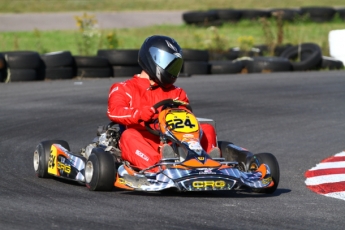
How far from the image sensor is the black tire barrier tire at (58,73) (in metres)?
13.1

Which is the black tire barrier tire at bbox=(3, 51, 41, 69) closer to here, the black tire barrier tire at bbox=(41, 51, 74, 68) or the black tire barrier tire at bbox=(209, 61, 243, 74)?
the black tire barrier tire at bbox=(41, 51, 74, 68)

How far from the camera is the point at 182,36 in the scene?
2108 cm

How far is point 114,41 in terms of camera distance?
16.8m

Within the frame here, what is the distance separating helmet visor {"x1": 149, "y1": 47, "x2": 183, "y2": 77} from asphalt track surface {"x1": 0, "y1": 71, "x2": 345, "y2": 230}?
107cm

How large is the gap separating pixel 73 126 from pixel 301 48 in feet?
25.6

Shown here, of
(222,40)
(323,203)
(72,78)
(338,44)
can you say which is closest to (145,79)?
(323,203)

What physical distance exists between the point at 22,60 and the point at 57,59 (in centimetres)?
68

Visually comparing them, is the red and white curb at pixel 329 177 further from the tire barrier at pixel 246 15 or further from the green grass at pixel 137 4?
the green grass at pixel 137 4

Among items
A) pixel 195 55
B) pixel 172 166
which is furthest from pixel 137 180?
pixel 195 55

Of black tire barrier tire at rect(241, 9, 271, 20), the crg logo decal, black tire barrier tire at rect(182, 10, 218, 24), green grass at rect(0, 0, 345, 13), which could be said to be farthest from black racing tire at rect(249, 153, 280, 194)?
green grass at rect(0, 0, 345, 13)

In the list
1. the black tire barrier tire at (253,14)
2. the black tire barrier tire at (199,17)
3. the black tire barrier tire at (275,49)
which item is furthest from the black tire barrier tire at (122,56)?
the black tire barrier tire at (253,14)

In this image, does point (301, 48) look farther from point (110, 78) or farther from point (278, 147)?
point (278, 147)

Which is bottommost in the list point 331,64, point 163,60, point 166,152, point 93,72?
point 331,64

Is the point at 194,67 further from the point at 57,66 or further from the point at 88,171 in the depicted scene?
the point at 88,171
